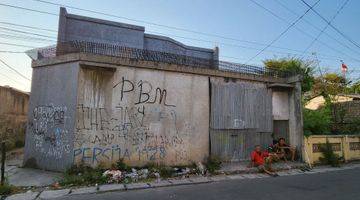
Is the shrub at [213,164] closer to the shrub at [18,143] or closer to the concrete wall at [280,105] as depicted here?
the concrete wall at [280,105]

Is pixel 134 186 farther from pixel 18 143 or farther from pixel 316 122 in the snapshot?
pixel 18 143

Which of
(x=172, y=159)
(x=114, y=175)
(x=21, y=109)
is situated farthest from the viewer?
(x=21, y=109)

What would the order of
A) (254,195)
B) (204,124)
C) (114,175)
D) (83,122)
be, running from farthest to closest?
(204,124), (83,122), (114,175), (254,195)

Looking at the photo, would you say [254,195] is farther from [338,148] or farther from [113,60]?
[338,148]

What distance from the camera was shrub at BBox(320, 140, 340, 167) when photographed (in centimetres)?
1436

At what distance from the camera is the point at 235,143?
13.9m

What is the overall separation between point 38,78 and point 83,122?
10.5ft

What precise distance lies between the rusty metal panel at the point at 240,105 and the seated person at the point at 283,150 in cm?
78

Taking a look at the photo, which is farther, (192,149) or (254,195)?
(192,149)

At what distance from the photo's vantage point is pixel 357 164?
15250 millimetres

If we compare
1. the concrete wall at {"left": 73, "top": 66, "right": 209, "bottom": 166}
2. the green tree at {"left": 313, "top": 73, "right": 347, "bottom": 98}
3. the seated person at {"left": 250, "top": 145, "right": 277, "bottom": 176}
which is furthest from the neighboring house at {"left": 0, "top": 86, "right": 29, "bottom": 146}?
the green tree at {"left": 313, "top": 73, "right": 347, "bottom": 98}

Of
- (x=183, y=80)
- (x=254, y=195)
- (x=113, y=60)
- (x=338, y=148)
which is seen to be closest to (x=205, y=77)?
(x=183, y=80)

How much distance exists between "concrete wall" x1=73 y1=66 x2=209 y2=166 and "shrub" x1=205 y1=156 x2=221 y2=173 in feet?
1.69

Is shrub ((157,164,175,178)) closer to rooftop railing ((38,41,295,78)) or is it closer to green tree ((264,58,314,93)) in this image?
rooftop railing ((38,41,295,78))
